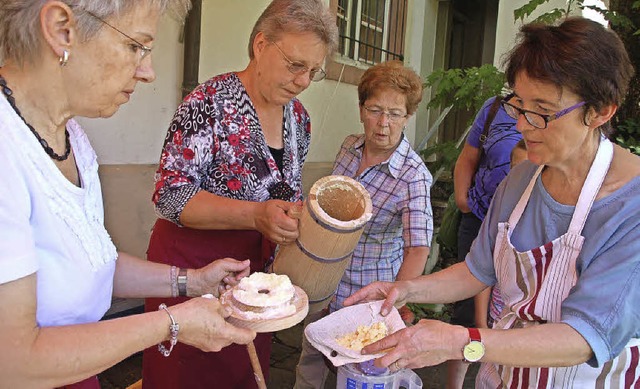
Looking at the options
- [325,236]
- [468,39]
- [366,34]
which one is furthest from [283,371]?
[468,39]

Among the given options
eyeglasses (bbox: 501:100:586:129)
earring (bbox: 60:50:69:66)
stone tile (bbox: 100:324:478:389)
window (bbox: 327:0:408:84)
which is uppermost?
window (bbox: 327:0:408:84)

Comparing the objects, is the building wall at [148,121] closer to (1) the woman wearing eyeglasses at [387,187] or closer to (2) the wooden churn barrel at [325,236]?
(1) the woman wearing eyeglasses at [387,187]

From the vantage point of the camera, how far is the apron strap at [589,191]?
5.78 ft

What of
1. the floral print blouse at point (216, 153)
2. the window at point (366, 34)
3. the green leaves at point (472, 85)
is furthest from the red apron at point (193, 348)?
the window at point (366, 34)

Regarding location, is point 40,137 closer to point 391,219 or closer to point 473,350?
point 473,350

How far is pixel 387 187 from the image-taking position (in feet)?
9.87

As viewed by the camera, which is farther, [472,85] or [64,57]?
[472,85]

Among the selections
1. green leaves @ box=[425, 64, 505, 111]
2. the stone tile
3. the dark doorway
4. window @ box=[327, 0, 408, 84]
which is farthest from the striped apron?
the dark doorway

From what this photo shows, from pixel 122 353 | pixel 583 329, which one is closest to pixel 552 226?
pixel 583 329

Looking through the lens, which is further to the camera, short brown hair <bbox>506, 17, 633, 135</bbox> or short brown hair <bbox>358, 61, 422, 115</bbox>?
short brown hair <bbox>358, 61, 422, 115</bbox>

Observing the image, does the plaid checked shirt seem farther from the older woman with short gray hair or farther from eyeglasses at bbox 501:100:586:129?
the older woman with short gray hair

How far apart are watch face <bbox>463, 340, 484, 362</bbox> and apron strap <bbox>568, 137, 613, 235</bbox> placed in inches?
19.0

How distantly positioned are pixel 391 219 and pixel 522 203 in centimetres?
105

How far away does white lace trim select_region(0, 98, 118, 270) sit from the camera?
1.31 meters
